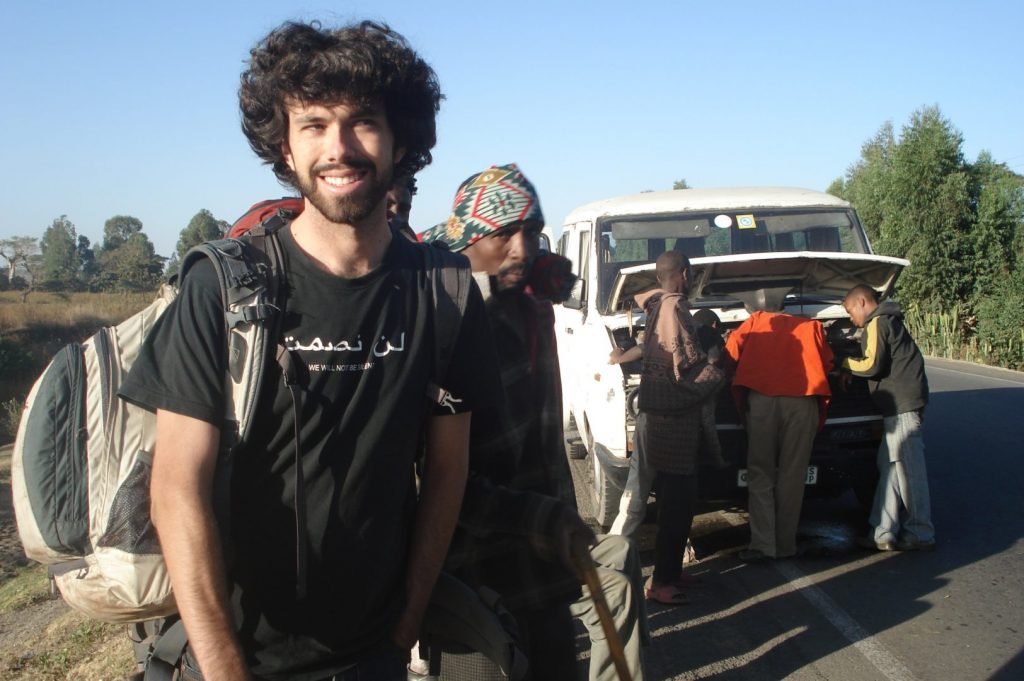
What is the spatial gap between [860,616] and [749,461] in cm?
124

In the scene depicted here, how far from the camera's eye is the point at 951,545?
20.9 ft

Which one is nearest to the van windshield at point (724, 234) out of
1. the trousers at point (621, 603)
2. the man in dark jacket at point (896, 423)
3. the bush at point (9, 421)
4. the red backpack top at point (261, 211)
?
the man in dark jacket at point (896, 423)

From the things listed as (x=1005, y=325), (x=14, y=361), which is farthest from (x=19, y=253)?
(x=1005, y=325)

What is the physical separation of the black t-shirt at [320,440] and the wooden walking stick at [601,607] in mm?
544

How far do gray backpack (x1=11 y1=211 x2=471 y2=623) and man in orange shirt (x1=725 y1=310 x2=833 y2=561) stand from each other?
183 inches

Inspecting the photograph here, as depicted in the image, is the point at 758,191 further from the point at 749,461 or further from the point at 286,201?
the point at 286,201

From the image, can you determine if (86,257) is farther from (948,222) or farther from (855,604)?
(855,604)

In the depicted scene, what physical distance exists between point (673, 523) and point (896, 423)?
195 cm

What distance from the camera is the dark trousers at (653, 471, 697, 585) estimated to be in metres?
5.30

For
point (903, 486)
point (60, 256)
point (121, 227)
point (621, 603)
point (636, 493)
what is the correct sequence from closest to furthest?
point (621, 603) < point (636, 493) < point (903, 486) < point (60, 256) < point (121, 227)

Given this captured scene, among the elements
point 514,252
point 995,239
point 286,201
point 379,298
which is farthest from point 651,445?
point 995,239

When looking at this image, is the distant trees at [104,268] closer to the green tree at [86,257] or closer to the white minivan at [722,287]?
the green tree at [86,257]

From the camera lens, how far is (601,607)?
2.23 metres

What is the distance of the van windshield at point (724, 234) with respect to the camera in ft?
24.4
